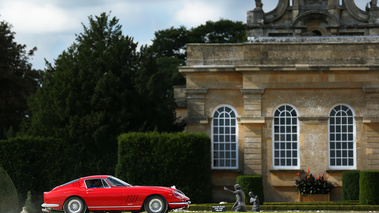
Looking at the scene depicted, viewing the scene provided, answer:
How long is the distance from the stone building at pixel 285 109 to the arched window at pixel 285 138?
→ 0.05m

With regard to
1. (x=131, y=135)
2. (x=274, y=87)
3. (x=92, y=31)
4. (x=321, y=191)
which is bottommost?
(x=321, y=191)

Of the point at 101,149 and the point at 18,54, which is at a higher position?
the point at 18,54

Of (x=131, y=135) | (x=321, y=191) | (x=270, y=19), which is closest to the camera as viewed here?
(x=131, y=135)

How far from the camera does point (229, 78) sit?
3631cm

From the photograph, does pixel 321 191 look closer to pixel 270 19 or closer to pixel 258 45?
pixel 258 45

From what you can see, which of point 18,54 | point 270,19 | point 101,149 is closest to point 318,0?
point 270,19

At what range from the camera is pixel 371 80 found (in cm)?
3547

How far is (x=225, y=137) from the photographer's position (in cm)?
3641

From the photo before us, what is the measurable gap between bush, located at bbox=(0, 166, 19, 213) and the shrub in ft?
53.4

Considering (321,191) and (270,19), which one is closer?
(321,191)

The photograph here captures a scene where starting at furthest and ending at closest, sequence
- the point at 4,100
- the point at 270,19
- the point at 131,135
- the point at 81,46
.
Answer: the point at 270,19, the point at 4,100, the point at 81,46, the point at 131,135

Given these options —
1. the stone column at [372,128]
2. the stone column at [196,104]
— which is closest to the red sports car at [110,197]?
the stone column at [196,104]

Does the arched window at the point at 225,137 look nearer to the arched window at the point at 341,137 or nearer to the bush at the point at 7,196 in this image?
the arched window at the point at 341,137

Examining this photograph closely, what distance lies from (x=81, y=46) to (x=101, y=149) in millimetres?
5848
